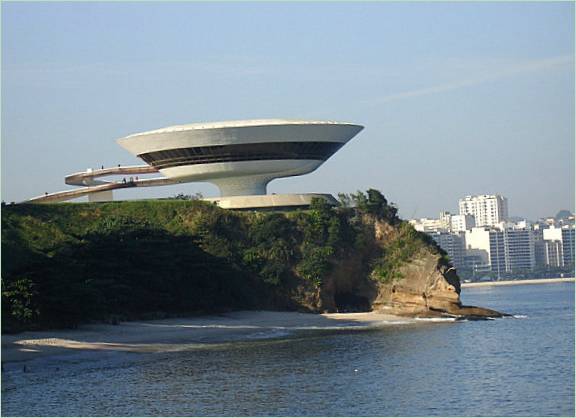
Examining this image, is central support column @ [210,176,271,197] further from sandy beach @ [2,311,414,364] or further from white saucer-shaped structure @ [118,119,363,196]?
sandy beach @ [2,311,414,364]

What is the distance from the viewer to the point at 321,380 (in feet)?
112

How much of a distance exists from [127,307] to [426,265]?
1643 cm

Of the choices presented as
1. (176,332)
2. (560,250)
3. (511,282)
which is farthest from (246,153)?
(560,250)

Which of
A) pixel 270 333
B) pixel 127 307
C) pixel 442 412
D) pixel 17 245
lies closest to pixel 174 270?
pixel 127 307

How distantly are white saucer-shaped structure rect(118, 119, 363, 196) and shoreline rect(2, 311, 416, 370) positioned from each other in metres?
9.96

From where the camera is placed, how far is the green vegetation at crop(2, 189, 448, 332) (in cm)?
4691

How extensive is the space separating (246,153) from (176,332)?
18.1 metres

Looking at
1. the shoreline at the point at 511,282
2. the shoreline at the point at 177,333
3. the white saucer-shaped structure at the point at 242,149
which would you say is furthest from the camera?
the shoreline at the point at 511,282

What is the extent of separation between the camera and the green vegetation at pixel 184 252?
4691 cm

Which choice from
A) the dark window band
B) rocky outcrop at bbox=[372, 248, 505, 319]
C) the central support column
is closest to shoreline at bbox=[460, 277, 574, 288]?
the central support column

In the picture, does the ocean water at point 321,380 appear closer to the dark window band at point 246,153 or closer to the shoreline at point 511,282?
the dark window band at point 246,153

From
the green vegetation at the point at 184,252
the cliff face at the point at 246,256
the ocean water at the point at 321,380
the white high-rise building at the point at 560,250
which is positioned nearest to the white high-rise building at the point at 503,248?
the white high-rise building at the point at 560,250

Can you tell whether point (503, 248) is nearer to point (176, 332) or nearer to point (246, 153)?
point (246, 153)

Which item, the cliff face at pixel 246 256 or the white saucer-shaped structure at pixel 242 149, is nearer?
the cliff face at pixel 246 256
